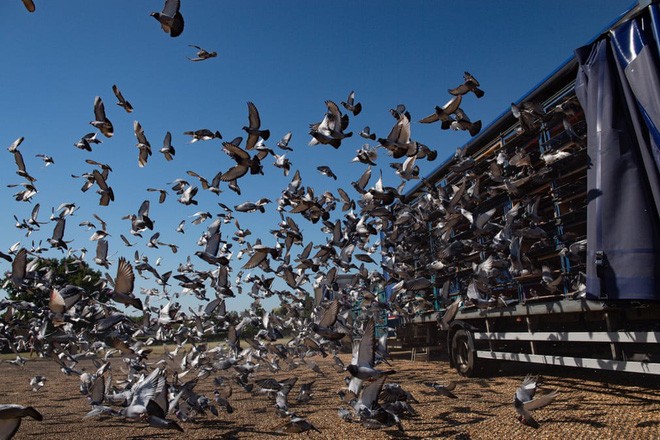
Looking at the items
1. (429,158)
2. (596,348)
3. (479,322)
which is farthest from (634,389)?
(429,158)

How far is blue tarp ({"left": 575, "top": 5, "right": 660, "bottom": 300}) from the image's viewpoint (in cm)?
430

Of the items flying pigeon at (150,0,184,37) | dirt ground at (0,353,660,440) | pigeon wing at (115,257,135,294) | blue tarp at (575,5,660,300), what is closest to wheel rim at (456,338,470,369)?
dirt ground at (0,353,660,440)

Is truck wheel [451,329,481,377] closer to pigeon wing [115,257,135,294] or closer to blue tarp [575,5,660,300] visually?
blue tarp [575,5,660,300]

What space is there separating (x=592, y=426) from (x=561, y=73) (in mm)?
4657

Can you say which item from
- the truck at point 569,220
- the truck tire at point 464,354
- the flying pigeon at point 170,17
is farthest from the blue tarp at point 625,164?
the flying pigeon at point 170,17

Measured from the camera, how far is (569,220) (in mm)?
6113

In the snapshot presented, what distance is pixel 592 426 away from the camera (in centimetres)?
471

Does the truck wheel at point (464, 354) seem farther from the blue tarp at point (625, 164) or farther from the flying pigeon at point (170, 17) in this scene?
the flying pigeon at point (170, 17)

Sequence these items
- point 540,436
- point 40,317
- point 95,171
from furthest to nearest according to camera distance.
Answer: point 40,317 < point 95,171 < point 540,436

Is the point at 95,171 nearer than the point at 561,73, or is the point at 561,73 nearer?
the point at 561,73

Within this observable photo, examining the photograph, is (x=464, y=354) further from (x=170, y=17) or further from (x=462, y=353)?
(x=170, y=17)

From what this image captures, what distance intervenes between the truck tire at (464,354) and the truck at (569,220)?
0.08ft

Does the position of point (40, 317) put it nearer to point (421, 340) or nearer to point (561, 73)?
point (421, 340)

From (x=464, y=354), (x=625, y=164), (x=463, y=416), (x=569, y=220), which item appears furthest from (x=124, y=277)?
(x=464, y=354)
